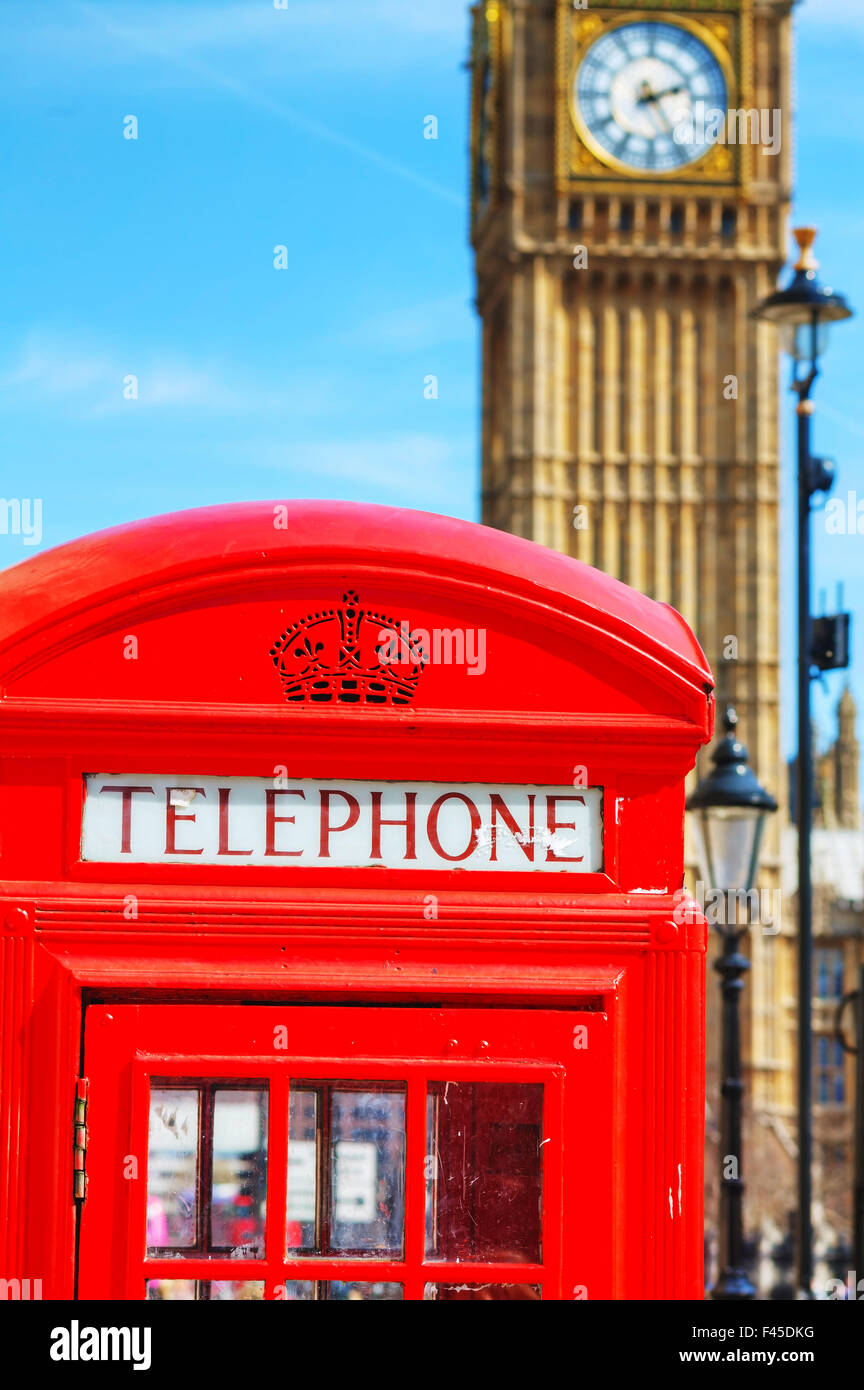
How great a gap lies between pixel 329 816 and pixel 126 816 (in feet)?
0.81

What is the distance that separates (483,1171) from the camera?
2.82 meters

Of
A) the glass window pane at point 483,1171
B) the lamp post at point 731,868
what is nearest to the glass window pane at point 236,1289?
the glass window pane at point 483,1171

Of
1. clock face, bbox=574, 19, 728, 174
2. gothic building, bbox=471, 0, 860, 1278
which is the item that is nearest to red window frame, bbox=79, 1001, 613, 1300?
gothic building, bbox=471, 0, 860, 1278

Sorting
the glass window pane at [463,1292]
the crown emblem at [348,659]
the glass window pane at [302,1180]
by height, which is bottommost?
the glass window pane at [463,1292]

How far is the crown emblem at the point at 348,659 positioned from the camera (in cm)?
290

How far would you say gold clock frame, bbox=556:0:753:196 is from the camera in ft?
131

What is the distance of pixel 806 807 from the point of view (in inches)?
405

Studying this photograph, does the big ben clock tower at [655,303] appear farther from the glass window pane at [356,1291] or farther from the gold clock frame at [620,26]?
the glass window pane at [356,1291]

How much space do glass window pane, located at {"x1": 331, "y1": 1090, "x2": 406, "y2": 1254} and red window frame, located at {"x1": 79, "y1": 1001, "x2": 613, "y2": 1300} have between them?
0.02 meters

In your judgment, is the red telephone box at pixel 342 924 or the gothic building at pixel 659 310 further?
the gothic building at pixel 659 310

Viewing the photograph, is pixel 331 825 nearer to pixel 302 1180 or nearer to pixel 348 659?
pixel 348 659
